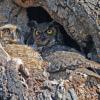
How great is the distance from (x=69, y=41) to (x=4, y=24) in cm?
101

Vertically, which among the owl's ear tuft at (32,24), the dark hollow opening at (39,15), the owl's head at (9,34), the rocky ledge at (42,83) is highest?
the dark hollow opening at (39,15)

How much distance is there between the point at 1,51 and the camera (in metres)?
6.49

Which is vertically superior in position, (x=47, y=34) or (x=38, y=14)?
(x=38, y=14)

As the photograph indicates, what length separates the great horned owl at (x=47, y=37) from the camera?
711 cm

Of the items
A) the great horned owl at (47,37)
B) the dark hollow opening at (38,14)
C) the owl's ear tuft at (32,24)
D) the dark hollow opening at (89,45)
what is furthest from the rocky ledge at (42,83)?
the dark hollow opening at (38,14)

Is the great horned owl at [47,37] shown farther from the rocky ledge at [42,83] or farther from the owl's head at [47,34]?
the rocky ledge at [42,83]

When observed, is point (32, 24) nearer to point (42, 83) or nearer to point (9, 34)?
point (9, 34)

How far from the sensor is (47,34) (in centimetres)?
720

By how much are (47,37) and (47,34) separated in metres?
0.05

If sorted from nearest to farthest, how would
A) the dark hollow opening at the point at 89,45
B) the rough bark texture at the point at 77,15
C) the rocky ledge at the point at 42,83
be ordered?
the rocky ledge at the point at 42,83
the rough bark texture at the point at 77,15
the dark hollow opening at the point at 89,45

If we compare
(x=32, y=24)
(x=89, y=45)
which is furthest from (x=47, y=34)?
(x=89, y=45)

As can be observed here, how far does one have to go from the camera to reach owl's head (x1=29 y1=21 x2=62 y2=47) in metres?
7.15

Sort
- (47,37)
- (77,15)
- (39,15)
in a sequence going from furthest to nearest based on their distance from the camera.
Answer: (39,15) < (47,37) < (77,15)

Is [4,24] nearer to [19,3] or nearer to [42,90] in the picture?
[19,3]
